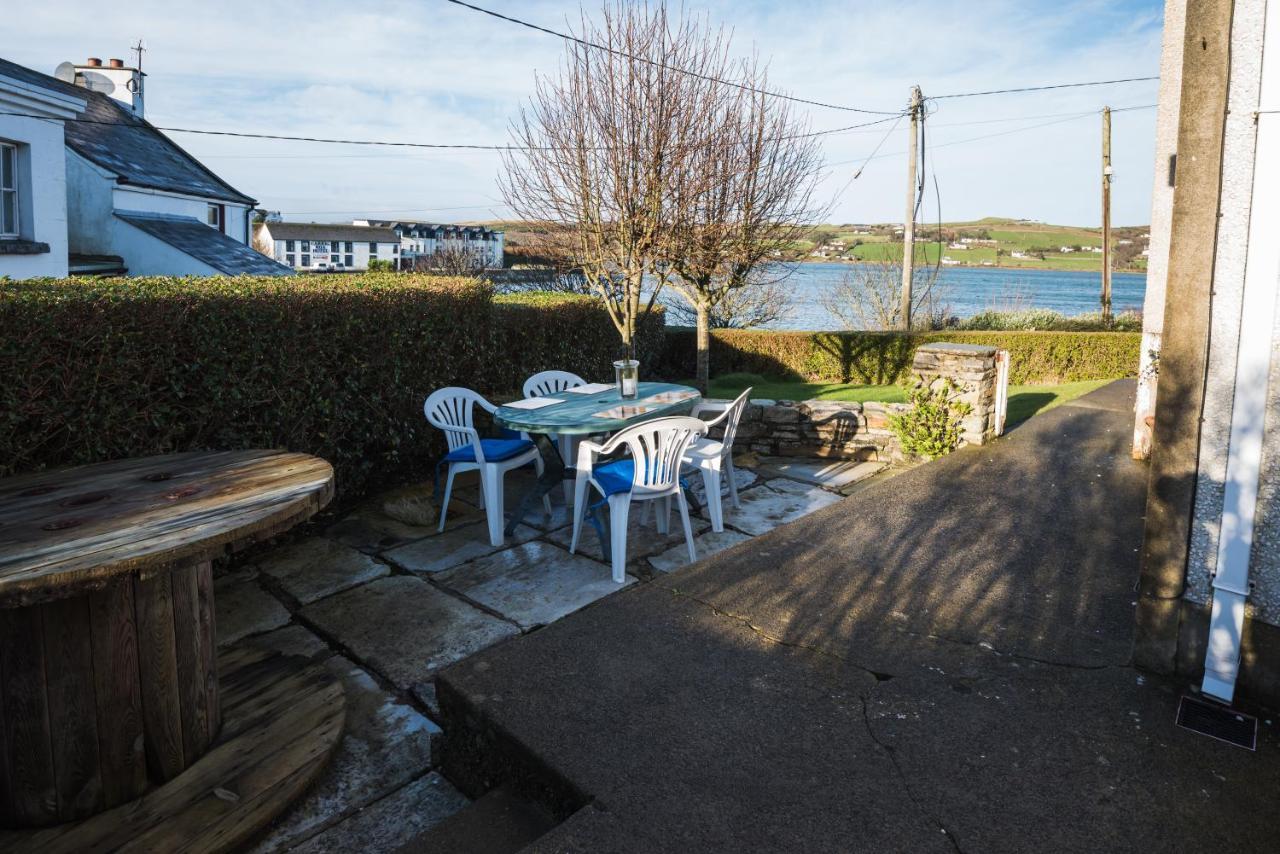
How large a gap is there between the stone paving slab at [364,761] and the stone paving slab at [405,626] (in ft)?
0.59

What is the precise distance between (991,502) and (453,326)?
15.3ft

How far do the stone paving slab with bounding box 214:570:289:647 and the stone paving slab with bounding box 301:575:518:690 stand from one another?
175 millimetres

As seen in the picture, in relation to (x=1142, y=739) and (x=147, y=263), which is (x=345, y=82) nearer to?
(x=147, y=263)

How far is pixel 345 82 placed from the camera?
17.6 m

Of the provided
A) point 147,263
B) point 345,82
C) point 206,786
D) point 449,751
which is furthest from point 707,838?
point 345,82

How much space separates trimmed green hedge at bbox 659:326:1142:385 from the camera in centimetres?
1342

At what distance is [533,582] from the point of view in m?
4.39

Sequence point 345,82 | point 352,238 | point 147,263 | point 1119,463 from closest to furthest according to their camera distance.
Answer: point 1119,463 < point 147,263 < point 345,82 < point 352,238

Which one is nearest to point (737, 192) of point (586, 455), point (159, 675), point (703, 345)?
point (703, 345)

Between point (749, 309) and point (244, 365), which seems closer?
point (244, 365)

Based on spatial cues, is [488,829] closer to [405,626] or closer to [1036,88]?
[405,626]

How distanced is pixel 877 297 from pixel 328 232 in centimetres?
5947

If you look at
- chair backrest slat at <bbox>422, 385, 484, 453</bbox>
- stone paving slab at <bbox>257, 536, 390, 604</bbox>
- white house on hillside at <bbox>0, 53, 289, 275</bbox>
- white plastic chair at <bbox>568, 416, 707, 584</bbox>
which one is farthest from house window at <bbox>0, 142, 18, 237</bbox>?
white plastic chair at <bbox>568, 416, 707, 584</bbox>

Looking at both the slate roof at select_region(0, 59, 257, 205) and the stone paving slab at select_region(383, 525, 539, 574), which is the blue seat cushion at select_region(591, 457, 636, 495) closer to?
the stone paving slab at select_region(383, 525, 539, 574)
